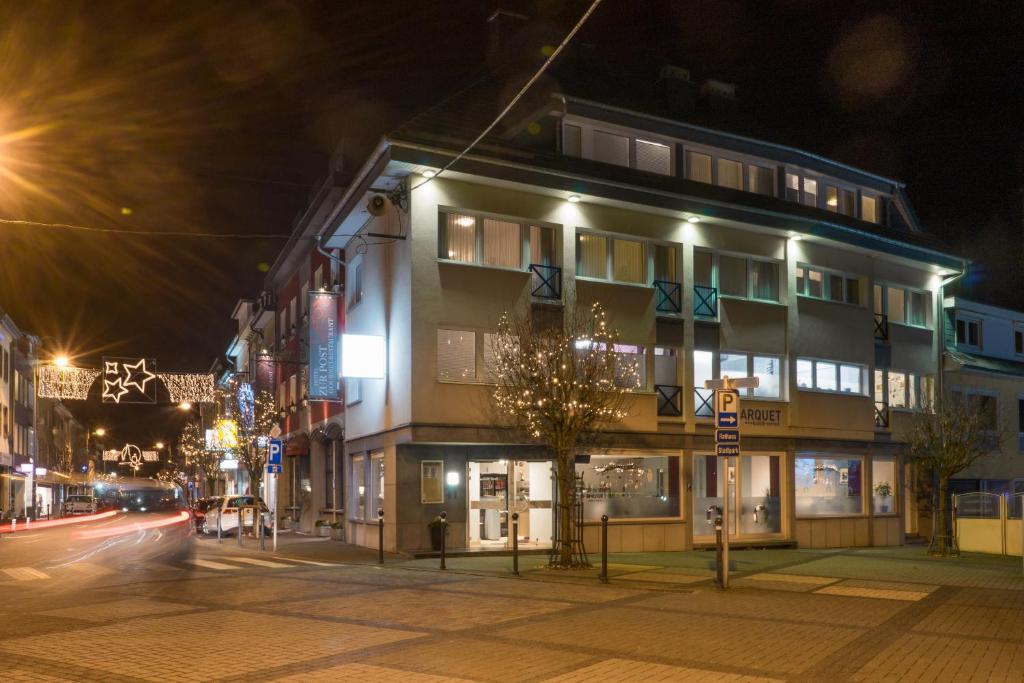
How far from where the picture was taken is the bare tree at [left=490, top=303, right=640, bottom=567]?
1936cm

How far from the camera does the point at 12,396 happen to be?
59062 millimetres

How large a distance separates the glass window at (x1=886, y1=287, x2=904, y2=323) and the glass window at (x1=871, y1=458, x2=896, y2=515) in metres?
4.47

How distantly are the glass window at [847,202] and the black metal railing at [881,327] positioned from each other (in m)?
3.31

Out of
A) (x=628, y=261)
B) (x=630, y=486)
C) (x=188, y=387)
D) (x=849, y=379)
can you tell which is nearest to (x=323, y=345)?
(x=628, y=261)

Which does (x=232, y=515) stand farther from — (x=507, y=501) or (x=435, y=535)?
(x=507, y=501)

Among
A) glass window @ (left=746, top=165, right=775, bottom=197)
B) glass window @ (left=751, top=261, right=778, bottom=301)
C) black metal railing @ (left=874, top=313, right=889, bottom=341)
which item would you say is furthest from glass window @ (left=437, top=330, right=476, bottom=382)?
black metal railing @ (left=874, top=313, right=889, bottom=341)

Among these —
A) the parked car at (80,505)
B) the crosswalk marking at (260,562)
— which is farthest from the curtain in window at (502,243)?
the parked car at (80,505)

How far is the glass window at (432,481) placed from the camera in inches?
890

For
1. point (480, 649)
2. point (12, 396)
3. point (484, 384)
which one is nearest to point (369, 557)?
point (484, 384)

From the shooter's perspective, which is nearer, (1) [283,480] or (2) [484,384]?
(2) [484,384]

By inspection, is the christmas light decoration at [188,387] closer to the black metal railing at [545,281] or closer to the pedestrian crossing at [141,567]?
the pedestrian crossing at [141,567]

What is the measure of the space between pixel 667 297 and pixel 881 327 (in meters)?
8.44

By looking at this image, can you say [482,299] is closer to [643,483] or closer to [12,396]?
[643,483]

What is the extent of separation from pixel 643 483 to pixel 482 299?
20.9ft
